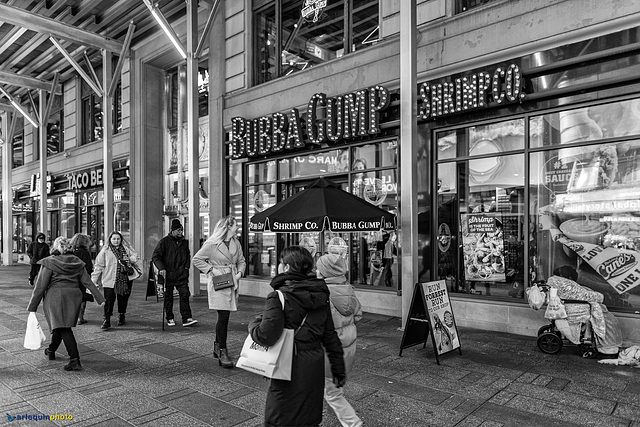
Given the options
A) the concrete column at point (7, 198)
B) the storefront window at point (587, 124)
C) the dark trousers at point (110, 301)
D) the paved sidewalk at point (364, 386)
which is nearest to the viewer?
the paved sidewalk at point (364, 386)

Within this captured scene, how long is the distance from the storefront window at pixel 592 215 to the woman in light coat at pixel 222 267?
16.2 ft

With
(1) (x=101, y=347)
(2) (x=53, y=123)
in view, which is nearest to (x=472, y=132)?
(1) (x=101, y=347)

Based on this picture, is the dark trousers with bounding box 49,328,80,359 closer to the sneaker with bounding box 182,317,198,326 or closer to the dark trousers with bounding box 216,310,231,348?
the dark trousers with bounding box 216,310,231,348

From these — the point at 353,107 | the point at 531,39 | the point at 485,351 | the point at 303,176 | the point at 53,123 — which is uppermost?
the point at 53,123

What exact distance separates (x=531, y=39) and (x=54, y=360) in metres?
8.34

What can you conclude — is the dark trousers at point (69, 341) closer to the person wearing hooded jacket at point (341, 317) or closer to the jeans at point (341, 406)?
the person wearing hooded jacket at point (341, 317)

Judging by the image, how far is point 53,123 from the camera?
22547mm

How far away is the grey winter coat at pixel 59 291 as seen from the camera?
220 inches

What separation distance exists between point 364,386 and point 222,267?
228 cm

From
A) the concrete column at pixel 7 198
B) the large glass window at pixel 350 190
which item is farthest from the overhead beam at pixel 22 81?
the large glass window at pixel 350 190

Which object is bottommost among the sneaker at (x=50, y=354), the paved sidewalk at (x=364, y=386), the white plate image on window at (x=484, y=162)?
the paved sidewalk at (x=364, y=386)

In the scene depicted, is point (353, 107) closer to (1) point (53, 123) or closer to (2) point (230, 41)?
(2) point (230, 41)

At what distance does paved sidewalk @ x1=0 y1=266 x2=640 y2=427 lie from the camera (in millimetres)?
4223

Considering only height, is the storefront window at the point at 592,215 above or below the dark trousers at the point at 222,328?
above
